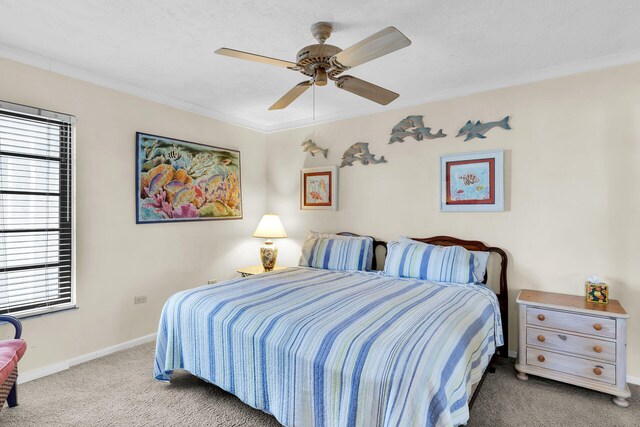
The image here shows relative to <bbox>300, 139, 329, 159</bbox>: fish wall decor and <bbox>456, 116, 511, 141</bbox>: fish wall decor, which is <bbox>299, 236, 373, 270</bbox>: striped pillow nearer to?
<bbox>300, 139, 329, 159</bbox>: fish wall decor

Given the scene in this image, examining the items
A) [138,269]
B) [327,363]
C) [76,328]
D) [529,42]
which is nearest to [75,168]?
[138,269]

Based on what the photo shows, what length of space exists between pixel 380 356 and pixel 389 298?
85cm

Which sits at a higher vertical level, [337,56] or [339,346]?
[337,56]

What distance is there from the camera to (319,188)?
4.27 m

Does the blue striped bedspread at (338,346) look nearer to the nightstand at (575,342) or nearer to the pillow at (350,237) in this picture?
the nightstand at (575,342)

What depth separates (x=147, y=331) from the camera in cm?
346

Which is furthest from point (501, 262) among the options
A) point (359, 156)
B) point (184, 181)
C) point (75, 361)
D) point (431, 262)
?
point (75, 361)

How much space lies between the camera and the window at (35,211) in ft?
8.24

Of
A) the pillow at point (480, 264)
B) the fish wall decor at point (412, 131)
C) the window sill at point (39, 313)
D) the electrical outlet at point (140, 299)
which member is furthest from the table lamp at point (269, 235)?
the pillow at point (480, 264)

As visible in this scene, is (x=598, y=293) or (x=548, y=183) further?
(x=548, y=183)

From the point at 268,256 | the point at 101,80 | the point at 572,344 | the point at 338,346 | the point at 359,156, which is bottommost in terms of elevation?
the point at 572,344

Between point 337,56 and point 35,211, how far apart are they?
8.54 ft

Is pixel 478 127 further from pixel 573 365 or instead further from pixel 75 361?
pixel 75 361

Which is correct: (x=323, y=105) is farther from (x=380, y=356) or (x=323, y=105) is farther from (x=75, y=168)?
(x=380, y=356)
